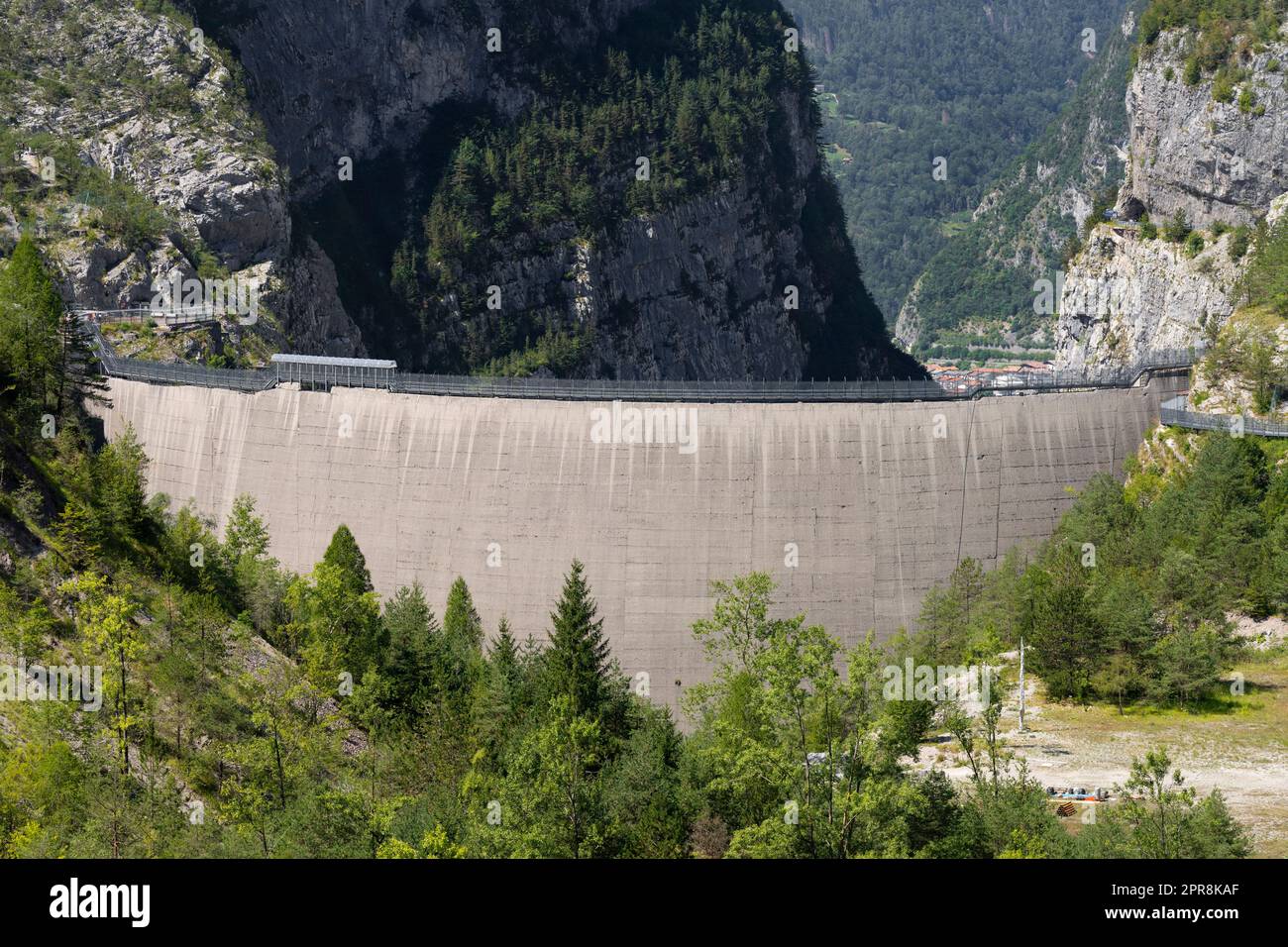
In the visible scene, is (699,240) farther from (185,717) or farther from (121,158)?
Answer: (185,717)

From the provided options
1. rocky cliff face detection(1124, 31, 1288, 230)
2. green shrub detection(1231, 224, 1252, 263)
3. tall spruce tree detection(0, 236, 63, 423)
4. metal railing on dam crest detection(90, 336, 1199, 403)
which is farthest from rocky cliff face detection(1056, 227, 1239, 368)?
tall spruce tree detection(0, 236, 63, 423)

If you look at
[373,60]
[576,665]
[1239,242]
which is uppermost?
[373,60]

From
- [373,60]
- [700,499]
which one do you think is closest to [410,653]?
[700,499]

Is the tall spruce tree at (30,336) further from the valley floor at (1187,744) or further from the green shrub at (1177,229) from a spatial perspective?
the green shrub at (1177,229)

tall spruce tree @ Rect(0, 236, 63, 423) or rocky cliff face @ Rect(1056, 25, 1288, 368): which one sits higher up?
rocky cliff face @ Rect(1056, 25, 1288, 368)

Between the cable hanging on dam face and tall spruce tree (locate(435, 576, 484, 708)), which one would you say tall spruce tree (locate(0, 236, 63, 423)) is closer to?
tall spruce tree (locate(435, 576, 484, 708))

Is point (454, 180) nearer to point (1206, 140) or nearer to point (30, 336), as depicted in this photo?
point (1206, 140)
